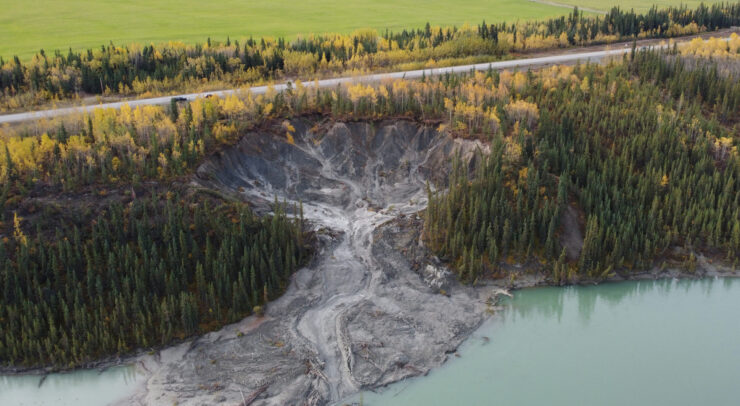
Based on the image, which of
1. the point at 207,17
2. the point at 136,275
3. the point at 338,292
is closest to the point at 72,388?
the point at 136,275

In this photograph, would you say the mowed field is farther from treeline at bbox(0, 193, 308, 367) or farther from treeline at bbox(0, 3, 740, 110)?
treeline at bbox(0, 193, 308, 367)

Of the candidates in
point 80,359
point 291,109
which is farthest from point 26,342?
point 291,109

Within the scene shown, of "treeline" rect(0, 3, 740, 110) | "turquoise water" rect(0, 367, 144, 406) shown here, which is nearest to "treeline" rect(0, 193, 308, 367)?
"turquoise water" rect(0, 367, 144, 406)

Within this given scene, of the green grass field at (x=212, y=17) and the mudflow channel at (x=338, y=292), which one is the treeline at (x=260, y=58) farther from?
the mudflow channel at (x=338, y=292)

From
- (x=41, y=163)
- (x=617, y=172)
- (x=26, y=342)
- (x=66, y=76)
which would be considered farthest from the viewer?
(x=66, y=76)

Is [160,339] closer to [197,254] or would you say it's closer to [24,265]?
[197,254]
